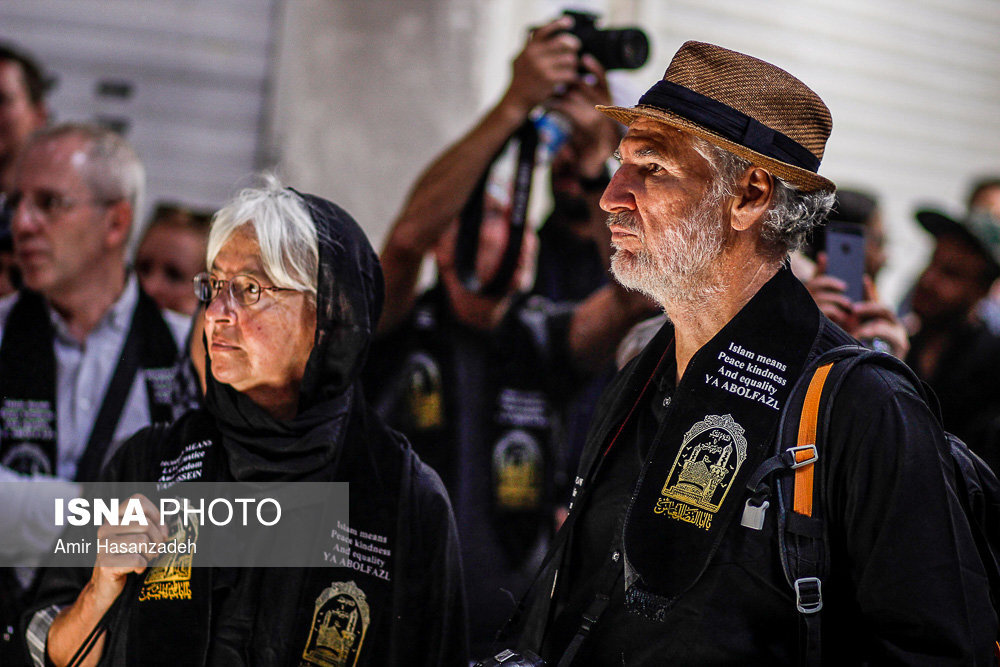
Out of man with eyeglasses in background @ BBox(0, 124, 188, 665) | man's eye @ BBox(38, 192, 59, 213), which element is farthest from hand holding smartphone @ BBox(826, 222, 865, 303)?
man's eye @ BBox(38, 192, 59, 213)

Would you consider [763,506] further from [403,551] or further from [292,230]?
[292,230]

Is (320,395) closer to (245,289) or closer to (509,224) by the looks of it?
(245,289)

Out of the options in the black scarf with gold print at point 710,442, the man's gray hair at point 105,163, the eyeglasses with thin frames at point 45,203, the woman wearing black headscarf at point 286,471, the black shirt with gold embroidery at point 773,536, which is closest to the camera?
the black shirt with gold embroidery at point 773,536

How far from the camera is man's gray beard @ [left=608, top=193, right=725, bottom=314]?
2.11 meters

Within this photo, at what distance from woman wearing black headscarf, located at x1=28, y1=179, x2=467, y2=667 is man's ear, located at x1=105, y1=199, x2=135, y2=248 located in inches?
47.5

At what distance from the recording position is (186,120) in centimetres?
564

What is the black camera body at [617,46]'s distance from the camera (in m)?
3.23

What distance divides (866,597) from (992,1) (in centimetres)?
862

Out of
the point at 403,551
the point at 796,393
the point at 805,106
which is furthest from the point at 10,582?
the point at 805,106

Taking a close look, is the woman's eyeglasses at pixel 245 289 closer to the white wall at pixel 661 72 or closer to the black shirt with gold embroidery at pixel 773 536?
the black shirt with gold embroidery at pixel 773 536

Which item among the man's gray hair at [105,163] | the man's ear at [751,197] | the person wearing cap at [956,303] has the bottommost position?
the person wearing cap at [956,303]

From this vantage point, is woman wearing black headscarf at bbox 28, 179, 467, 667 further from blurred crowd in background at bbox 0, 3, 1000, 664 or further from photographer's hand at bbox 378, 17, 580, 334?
photographer's hand at bbox 378, 17, 580, 334

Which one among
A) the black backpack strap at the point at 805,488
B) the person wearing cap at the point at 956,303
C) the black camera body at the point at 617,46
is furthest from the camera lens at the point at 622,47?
the person wearing cap at the point at 956,303

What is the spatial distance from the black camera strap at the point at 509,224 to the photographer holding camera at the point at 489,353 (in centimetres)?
2
